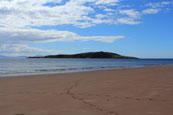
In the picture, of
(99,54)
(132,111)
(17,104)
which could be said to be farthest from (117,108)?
(99,54)

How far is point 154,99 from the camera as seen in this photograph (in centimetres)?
A: 650

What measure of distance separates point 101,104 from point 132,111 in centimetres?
108

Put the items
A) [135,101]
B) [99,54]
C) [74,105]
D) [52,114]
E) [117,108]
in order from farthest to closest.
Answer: [99,54], [135,101], [74,105], [117,108], [52,114]

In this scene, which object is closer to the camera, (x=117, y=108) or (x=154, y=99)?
(x=117, y=108)

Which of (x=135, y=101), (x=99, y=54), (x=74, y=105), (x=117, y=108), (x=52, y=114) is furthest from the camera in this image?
(x=99, y=54)

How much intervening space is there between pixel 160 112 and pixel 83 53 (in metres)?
191

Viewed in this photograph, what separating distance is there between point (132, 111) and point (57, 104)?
2.36m

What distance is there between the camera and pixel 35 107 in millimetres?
5512

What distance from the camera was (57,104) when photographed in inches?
232

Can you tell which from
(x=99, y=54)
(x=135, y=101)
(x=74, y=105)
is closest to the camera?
(x=74, y=105)

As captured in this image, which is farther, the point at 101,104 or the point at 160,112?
the point at 101,104

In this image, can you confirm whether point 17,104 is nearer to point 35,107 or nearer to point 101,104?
point 35,107

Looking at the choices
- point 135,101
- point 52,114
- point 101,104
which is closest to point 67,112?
point 52,114

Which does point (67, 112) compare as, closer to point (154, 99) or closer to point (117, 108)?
point (117, 108)
